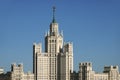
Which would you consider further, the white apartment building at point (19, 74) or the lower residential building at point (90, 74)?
the lower residential building at point (90, 74)

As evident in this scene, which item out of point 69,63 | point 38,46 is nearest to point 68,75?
point 69,63

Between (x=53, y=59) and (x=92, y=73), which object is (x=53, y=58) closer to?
(x=53, y=59)

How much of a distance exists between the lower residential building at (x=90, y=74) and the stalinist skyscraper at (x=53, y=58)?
3.75 meters

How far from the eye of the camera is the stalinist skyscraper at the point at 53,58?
178 m

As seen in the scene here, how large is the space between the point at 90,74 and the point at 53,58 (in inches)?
654

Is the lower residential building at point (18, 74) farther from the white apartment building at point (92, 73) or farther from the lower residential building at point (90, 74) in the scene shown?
the white apartment building at point (92, 73)

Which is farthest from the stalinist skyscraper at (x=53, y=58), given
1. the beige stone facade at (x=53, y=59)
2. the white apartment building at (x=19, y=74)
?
the white apartment building at (x=19, y=74)

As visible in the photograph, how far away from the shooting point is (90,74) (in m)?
176

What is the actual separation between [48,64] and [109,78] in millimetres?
26465

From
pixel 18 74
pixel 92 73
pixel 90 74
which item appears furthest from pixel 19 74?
pixel 92 73

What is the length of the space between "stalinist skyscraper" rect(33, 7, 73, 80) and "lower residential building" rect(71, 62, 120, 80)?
3746 millimetres

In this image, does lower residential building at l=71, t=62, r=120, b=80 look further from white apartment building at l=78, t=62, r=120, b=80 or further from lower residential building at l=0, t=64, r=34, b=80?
lower residential building at l=0, t=64, r=34, b=80

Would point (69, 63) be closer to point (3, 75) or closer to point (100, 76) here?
point (100, 76)

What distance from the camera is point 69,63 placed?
Answer: 17825cm
